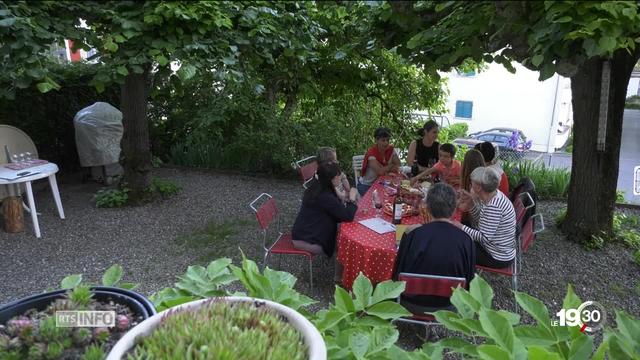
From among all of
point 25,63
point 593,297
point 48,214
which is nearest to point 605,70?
point 593,297

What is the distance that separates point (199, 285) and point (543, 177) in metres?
7.00

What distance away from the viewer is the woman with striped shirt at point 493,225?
11.2 ft

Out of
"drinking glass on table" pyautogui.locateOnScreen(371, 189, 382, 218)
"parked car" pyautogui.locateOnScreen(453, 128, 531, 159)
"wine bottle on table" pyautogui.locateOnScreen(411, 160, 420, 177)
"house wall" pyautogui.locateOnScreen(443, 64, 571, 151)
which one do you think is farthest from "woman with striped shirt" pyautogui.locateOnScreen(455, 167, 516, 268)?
"house wall" pyautogui.locateOnScreen(443, 64, 571, 151)

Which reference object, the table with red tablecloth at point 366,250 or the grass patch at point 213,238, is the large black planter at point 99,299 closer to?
the table with red tablecloth at point 366,250

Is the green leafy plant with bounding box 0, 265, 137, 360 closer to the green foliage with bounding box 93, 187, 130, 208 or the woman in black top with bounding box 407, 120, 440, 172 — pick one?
the woman in black top with bounding box 407, 120, 440, 172

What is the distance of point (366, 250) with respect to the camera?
321cm

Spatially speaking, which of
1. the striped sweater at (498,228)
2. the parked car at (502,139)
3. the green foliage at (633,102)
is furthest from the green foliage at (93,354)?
the green foliage at (633,102)

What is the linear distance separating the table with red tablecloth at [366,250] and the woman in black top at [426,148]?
6.48 feet

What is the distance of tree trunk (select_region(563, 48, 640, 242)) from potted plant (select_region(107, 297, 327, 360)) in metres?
4.78

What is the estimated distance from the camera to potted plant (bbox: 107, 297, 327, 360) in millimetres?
766

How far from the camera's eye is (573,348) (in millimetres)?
1056

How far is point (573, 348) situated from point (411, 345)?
230 cm

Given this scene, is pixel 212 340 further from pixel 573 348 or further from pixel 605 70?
pixel 605 70

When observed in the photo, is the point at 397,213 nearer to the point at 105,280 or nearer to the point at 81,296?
the point at 105,280
